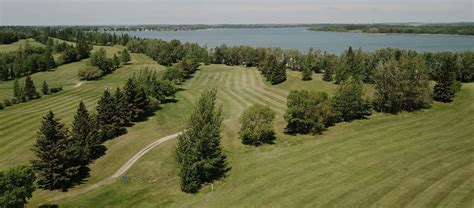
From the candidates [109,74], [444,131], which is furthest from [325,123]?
[109,74]

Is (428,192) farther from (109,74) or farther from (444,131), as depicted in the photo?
(109,74)

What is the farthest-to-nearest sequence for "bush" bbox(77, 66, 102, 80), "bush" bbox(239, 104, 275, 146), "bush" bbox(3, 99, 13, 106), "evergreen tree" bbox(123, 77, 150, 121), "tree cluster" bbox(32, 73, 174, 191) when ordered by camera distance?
"bush" bbox(77, 66, 102, 80) → "bush" bbox(3, 99, 13, 106) → "evergreen tree" bbox(123, 77, 150, 121) → "bush" bbox(239, 104, 275, 146) → "tree cluster" bbox(32, 73, 174, 191)

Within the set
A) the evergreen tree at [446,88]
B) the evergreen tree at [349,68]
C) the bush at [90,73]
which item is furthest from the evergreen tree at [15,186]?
the bush at [90,73]

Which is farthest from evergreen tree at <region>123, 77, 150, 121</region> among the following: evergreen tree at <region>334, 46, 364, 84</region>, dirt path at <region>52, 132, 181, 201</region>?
evergreen tree at <region>334, 46, 364, 84</region>

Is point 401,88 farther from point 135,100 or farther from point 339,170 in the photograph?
point 135,100

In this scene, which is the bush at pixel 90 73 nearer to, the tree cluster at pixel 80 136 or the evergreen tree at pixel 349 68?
the tree cluster at pixel 80 136

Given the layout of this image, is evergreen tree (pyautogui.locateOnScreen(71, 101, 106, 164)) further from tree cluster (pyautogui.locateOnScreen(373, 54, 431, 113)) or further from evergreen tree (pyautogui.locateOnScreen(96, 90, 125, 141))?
tree cluster (pyautogui.locateOnScreen(373, 54, 431, 113))
